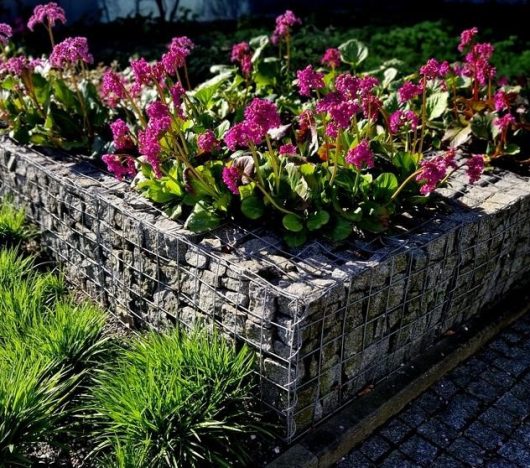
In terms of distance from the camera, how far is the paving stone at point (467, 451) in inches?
109

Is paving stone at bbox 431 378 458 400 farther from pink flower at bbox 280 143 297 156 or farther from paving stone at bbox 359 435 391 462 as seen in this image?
pink flower at bbox 280 143 297 156

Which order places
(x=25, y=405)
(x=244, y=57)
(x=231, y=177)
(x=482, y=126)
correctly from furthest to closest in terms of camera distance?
(x=244, y=57)
(x=482, y=126)
(x=231, y=177)
(x=25, y=405)

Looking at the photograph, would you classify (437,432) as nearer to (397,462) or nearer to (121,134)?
(397,462)

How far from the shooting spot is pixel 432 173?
2.82 metres

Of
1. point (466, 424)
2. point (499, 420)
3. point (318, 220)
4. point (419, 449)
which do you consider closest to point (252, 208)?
point (318, 220)

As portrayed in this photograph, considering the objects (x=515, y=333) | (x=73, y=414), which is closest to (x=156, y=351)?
(x=73, y=414)

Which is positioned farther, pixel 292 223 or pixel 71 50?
pixel 71 50

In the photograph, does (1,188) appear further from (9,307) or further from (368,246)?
(368,246)

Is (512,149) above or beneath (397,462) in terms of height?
above

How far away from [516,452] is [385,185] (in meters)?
1.34

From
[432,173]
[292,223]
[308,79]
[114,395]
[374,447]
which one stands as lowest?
[374,447]

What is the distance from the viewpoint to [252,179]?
112 inches

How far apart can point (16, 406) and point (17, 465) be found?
0.27m

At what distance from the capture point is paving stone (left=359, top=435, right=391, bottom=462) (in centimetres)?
278
